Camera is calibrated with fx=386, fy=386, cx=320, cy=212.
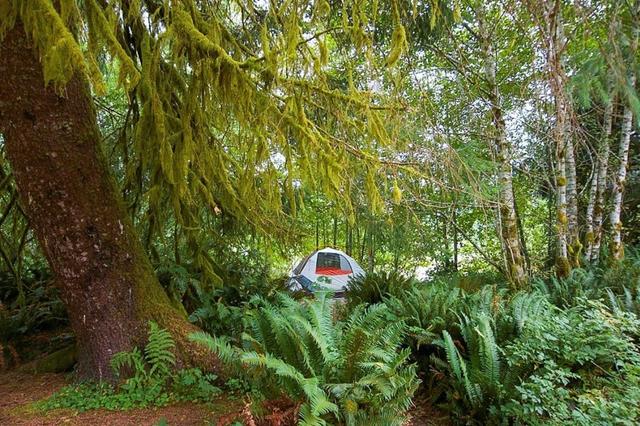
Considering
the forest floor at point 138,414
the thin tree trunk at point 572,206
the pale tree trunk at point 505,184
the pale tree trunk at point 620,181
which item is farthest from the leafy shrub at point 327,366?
the pale tree trunk at point 620,181

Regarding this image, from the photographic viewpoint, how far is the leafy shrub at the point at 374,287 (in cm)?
534

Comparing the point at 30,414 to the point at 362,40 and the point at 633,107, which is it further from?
the point at 633,107

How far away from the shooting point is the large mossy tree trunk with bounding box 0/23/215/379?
264cm

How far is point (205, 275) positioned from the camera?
3.70 m

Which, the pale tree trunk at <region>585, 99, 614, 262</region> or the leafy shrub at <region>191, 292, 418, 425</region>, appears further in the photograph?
the pale tree trunk at <region>585, 99, 614, 262</region>

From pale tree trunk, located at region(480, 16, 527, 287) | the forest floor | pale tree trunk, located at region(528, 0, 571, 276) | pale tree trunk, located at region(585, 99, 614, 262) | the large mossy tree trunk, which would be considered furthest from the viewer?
pale tree trunk, located at region(585, 99, 614, 262)

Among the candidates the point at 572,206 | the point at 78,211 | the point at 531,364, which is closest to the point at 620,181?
the point at 572,206

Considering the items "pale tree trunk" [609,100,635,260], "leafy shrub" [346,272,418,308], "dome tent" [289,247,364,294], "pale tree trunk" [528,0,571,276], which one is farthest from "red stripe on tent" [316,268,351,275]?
"pale tree trunk" [609,100,635,260]

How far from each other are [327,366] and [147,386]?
4.65 ft

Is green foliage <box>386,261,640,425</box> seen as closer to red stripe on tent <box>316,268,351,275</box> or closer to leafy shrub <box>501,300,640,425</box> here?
leafy shrub <box>501,300,640,425</box>

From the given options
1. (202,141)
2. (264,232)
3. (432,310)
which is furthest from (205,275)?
(432,310)

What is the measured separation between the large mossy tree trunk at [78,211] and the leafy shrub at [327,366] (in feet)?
2.97

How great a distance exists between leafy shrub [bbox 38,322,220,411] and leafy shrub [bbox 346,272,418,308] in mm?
2726

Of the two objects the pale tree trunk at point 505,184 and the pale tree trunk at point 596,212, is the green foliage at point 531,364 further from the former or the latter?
the pale tree trunk at point 596,212
